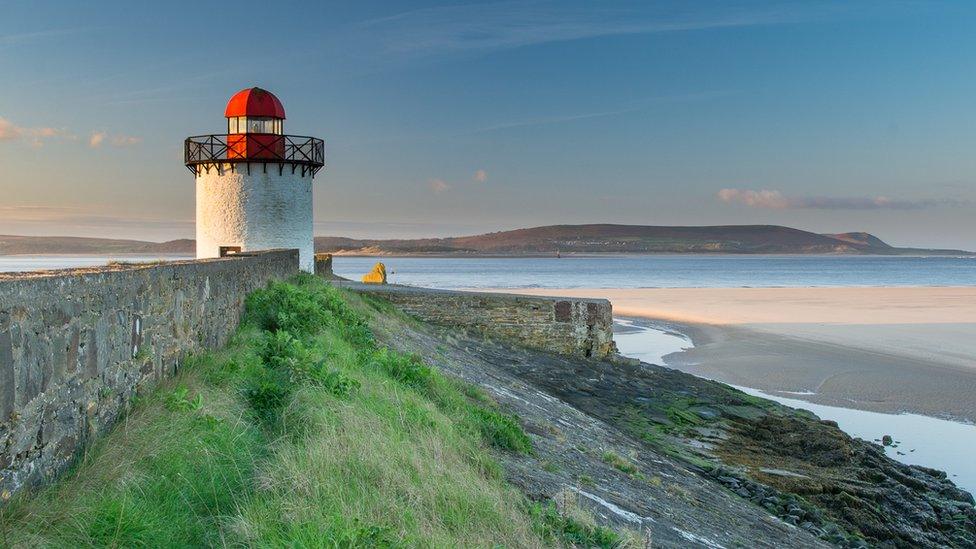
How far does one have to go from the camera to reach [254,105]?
1914cm

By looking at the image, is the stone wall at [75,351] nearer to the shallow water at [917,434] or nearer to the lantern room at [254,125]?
the shallow water at [917,434]

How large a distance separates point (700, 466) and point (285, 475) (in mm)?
7272

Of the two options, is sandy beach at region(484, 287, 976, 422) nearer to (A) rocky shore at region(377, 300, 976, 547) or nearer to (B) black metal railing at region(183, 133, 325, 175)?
(A) rocky shore at region(377, 300, 976, 547)

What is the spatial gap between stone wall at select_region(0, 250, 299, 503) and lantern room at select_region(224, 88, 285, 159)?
1264 centimetres

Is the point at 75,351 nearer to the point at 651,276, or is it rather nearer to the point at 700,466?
the point at 700,466

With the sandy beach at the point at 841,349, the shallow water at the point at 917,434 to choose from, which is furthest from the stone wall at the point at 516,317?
the shallow water at the point at 917,434

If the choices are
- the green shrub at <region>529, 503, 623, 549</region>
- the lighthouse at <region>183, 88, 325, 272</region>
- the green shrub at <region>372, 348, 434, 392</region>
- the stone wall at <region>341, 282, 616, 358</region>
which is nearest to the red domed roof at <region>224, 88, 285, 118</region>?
the lighthouse at <region>183, 88, 325, 272</region>

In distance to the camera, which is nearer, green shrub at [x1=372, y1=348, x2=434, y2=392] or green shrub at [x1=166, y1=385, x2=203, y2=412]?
green shrub at [x1=166, y1=385, x2=203, y2=412]

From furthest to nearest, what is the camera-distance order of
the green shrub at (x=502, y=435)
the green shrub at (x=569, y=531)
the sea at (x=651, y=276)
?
the sea at (x=651, y=276) → the green shrub at (x=502, y=435) → the green shrub at (x=569, y=531)

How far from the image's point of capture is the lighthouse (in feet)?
61.9

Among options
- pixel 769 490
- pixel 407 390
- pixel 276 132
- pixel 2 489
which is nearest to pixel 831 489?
pixel 769 490

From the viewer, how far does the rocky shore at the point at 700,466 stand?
6891 mm

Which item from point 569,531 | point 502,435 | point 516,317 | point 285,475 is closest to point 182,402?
point 285,475

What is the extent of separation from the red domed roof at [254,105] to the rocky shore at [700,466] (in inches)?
277
